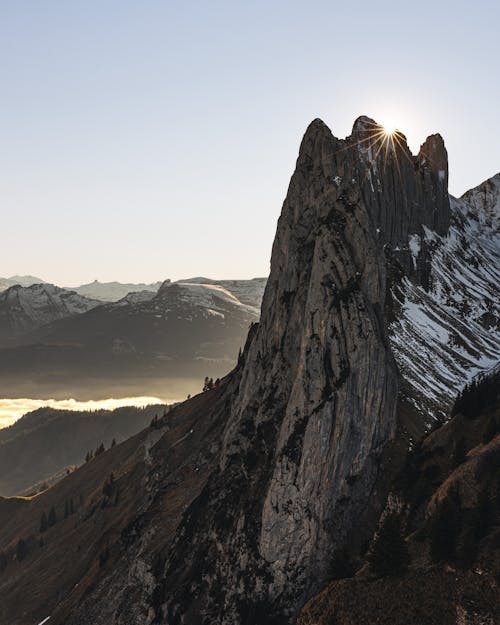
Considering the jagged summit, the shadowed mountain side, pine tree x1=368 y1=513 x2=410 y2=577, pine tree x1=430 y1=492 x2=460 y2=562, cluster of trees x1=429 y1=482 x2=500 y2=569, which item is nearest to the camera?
cluster of trees x1=429 y1=482 x2=500 y2=569

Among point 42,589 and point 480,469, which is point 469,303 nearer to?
point 480,469

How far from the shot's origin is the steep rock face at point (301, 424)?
65.6 m

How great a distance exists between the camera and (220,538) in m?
76.7

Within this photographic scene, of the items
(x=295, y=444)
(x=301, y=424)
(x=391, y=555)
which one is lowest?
(x=391, y=555)

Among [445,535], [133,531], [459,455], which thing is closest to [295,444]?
[459,455]

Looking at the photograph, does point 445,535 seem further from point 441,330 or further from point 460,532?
point 441,330

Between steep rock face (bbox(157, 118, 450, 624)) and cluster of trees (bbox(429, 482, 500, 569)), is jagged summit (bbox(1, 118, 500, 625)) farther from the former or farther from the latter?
cluster of trees (bbox(429, 482, 500, 569))

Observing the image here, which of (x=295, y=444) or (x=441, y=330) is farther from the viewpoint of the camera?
(x=441, y=330)

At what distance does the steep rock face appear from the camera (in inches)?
2584

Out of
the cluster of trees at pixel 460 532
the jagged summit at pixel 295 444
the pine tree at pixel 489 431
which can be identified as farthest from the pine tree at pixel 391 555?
the pine tree at pixel 489 431

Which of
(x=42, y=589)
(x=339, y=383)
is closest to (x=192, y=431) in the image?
(x=339, y=383)

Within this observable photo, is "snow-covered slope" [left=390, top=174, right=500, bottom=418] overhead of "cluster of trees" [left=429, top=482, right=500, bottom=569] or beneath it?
overhead

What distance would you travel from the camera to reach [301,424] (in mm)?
70750

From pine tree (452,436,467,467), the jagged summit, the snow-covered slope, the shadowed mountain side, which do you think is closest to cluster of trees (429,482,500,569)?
pine tree (452,436,467,467)
